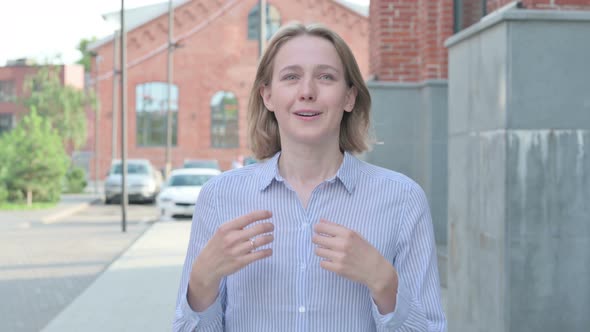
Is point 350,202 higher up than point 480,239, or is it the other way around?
point 350,202

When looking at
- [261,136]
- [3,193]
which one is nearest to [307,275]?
[261,136]

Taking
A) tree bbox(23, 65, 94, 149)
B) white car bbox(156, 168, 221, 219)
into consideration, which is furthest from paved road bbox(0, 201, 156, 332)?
tree bbox(23, 65, 94, 149)

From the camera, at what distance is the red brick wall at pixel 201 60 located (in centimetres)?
5566

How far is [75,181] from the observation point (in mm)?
43656

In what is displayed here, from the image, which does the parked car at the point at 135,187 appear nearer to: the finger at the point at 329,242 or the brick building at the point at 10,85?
the finger at the point at 329,242

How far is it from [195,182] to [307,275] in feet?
75.6

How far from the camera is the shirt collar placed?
2.66 m

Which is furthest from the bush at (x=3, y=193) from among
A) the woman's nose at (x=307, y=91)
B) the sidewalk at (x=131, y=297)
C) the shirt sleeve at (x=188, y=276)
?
the woman's nose at (x=307, y=91)

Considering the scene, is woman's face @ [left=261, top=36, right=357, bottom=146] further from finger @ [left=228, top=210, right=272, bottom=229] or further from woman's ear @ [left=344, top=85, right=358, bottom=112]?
finger @ [left=228, top=210, right=272, bottom=229]

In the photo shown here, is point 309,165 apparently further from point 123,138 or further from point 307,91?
point 123,138

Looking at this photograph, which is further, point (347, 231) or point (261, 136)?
point (261, 136)

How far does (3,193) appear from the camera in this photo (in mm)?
31672

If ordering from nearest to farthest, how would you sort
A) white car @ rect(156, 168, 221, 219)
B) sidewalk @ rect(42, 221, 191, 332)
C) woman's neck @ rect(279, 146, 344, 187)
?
1. woman's neck @ rect(279, 146, 344, 187)
2. sidewalk @ rect(42, 221, 191, 332)
3. white car @ rect(156, 168, 221, 219)

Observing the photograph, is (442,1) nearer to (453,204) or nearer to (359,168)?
(453,204)
